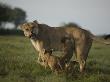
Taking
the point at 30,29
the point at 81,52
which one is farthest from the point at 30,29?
the point at 81,52

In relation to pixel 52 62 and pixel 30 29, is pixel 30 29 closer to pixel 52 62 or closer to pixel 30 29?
pixel 30 29

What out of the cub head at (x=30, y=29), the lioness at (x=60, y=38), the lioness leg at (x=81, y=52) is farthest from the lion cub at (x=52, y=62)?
the lioness leg at (x=81, y=52)

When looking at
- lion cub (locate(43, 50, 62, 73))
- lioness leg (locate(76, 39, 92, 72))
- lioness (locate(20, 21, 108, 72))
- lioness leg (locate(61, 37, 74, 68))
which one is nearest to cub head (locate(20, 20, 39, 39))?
lioness (locate(20, 21, 108, 72))

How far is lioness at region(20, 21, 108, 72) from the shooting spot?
12.4 m

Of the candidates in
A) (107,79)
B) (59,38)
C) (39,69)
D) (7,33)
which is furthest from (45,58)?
(7,33)

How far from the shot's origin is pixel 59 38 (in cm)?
1291

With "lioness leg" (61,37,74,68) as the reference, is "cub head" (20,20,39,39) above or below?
above

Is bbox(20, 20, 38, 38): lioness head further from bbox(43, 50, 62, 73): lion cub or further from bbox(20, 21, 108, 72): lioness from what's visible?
bbox(43, 50, 62, 73): lion cub

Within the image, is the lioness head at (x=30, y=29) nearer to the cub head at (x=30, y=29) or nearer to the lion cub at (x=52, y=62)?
the cub head at (x=30, y=29)

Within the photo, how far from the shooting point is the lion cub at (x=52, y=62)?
38.4 feet

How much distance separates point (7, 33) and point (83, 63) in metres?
24.6

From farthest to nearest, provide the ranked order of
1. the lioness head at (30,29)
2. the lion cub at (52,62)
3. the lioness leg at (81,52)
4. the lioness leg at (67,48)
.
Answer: the lioness leg at (81,52) < the lioness leg at (67,48) < the lioness head at (30,29) < the lion cub at (52,62)

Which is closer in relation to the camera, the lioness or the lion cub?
the lion cub

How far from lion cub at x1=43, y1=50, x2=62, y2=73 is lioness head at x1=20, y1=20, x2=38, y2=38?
0.62 m
